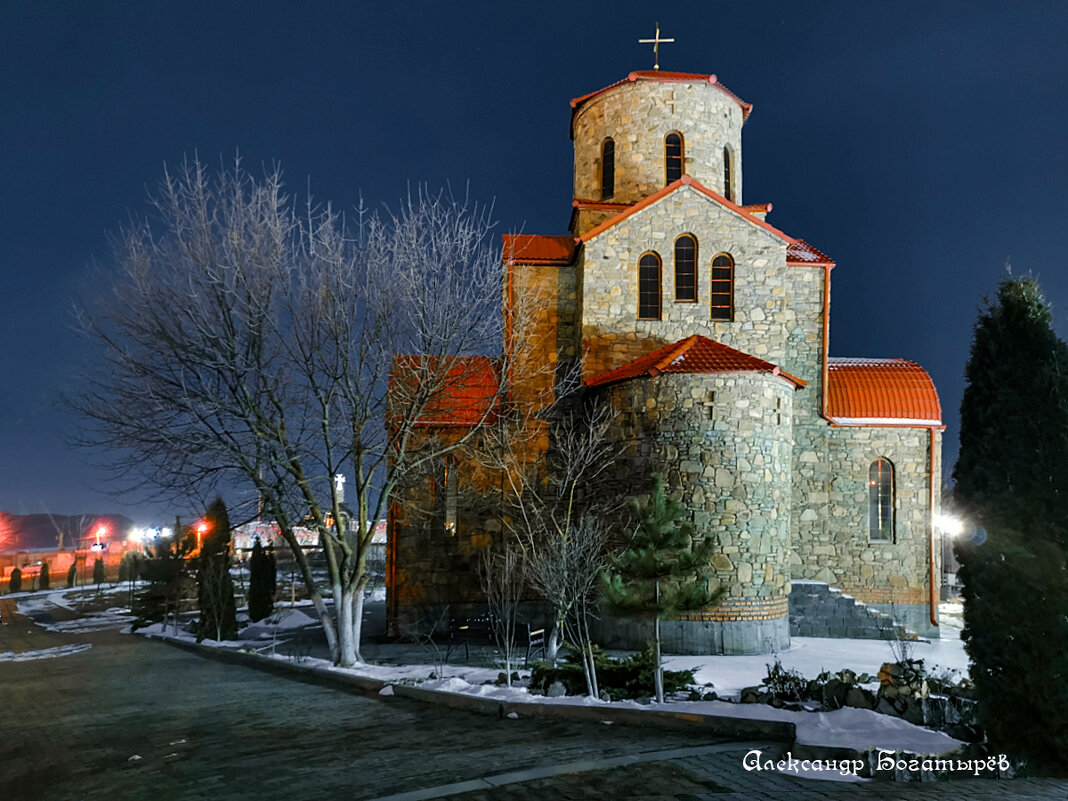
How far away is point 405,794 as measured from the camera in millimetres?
5816

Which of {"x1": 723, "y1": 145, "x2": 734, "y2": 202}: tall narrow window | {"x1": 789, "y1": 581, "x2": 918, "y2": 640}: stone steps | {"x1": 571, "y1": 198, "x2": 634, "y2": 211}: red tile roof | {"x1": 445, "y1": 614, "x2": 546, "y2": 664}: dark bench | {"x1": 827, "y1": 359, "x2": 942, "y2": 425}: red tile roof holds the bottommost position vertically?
{"x1": 445, "y1": 614, "x2": 546, "y2": 664}: dark bench

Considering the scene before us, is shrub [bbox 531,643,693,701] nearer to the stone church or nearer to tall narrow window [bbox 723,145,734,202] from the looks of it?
the stone church

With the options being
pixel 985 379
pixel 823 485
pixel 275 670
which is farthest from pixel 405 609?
pixel 985 379

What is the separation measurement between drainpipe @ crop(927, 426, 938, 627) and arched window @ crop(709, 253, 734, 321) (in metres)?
5.81

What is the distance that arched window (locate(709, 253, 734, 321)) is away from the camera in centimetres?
1773

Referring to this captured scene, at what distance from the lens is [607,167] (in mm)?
20750

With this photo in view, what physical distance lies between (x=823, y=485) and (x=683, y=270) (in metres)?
6.09

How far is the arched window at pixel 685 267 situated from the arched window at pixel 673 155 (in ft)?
9.61

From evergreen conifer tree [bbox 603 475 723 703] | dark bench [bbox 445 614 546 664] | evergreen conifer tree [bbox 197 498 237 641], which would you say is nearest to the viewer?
evergreen conifer tree [bbox 603 475 723 703]

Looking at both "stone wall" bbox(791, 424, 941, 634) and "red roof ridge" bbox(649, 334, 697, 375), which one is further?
"stone wall" bbox(791, 424, 941, 634)

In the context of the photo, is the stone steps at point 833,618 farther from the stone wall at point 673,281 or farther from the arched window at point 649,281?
the arched window at point 649,281

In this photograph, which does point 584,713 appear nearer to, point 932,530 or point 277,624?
point 932,530

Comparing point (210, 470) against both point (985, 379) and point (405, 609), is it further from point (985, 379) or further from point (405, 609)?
point (985, 379)

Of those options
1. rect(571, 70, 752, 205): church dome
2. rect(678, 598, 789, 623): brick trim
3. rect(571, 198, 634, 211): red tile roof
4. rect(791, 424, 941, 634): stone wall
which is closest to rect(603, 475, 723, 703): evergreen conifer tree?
rect(678, 598, 789, 623): brick trim
